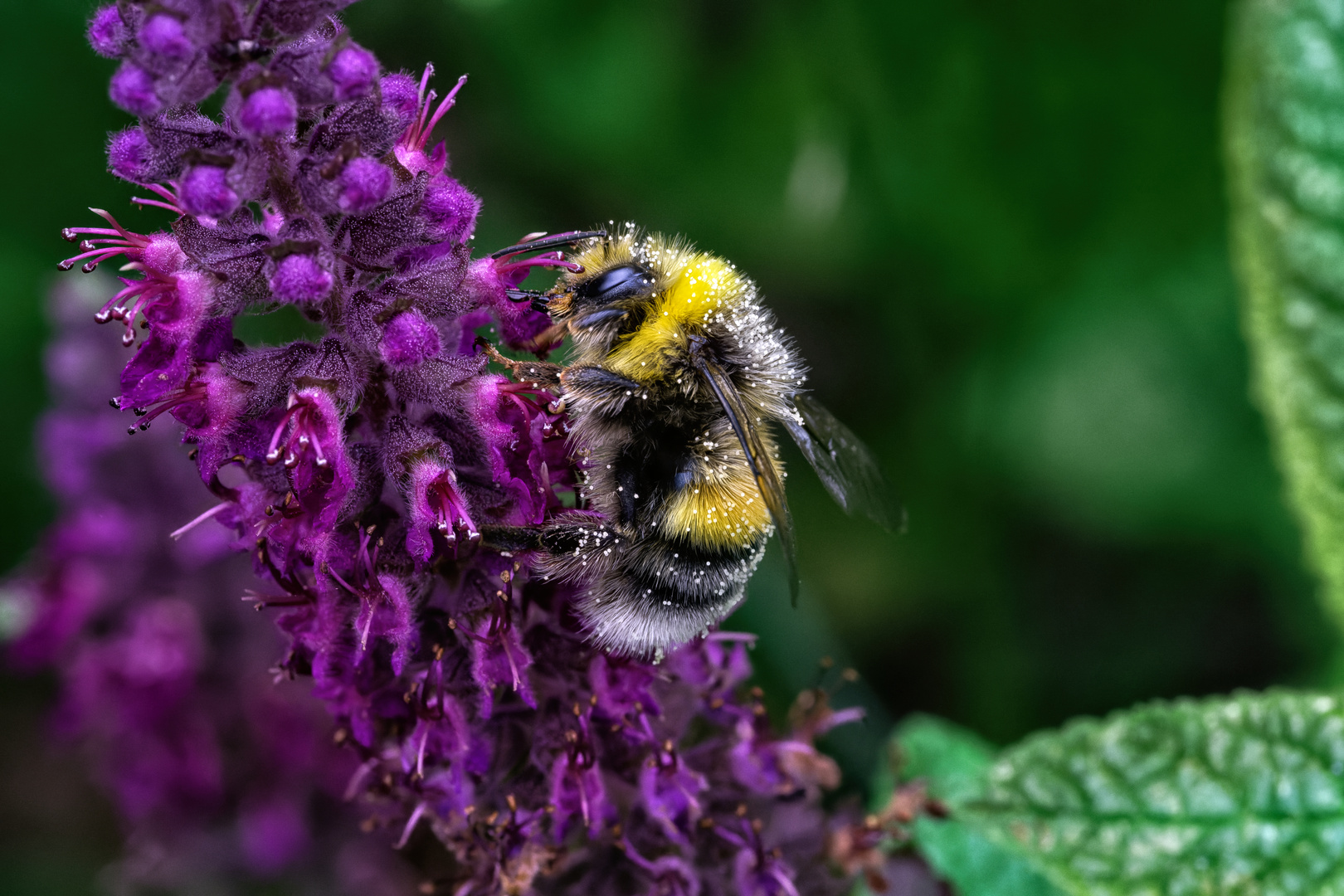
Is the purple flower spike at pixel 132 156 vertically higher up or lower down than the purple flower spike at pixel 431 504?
higher up

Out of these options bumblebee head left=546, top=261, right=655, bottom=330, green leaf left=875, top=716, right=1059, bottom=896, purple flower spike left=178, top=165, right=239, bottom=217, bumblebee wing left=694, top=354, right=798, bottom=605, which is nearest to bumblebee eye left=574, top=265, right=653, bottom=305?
bumblebee head left=546, top=261, right=655, bottom=330

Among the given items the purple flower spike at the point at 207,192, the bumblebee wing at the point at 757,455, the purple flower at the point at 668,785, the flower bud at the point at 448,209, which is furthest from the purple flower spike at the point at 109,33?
the purple flower at the point at 668,785

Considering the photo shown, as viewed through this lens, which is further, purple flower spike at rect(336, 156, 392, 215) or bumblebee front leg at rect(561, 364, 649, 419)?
bumblebee front leg at rect(561, 364, 649, 419)

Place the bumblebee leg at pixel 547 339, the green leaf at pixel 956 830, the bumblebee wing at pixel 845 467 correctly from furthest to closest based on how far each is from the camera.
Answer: the green leaf at pixel 956 830 → the bumblebee wing at pixel 845 467 → the bumblebee leg at pixel 547 339

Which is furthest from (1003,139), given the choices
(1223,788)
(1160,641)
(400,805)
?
(400,805)

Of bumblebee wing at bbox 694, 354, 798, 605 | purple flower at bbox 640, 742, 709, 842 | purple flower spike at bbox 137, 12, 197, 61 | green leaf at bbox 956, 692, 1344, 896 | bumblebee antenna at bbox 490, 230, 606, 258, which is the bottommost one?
purple flower at bbox 640, 742, 709, 842

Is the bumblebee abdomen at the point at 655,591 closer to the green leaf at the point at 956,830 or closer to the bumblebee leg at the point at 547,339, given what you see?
the bumblebee leg at the point at 547,339

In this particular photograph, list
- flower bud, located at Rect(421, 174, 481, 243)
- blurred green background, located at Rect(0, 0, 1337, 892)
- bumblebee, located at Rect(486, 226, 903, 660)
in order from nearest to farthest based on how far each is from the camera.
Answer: flower bud, located at Rect(421, 174, 481, 243)
bumblebee, located at Rect(486, 226, 903, 660)
blurred green background, located at Rect(0, 0, 1337, 892)

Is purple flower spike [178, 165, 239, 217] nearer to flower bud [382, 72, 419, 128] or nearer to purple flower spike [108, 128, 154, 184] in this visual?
purple flower spike [108, 128, 154, 184]
